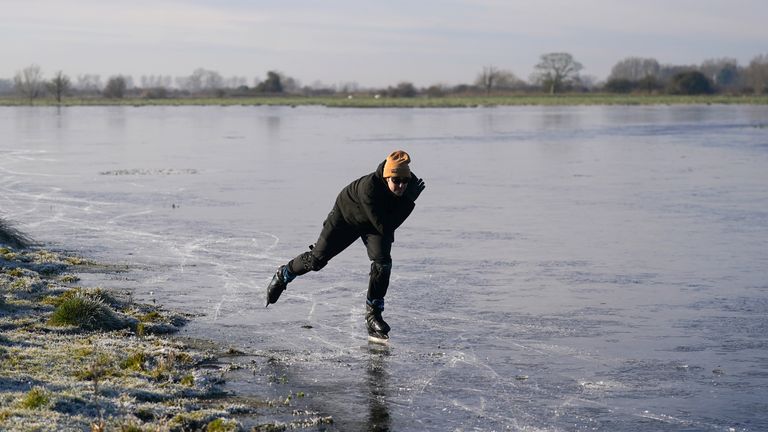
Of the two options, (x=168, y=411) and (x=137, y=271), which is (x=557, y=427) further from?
(x=137, y=271)

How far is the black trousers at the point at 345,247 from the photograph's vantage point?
8070mm

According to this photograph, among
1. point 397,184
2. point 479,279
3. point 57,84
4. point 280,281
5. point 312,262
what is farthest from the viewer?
point 57,84

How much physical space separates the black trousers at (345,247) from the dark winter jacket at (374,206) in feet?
0.25

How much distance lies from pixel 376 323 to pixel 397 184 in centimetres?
111

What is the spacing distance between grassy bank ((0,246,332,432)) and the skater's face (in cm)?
170

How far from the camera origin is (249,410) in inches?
240

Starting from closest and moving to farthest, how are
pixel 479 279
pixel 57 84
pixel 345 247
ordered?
pixel 345 247, pixel 479 279, pixel 57 84

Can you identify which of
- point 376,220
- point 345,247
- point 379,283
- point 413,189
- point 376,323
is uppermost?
point 413,189

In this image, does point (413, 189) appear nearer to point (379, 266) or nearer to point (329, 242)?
point (379, 266)

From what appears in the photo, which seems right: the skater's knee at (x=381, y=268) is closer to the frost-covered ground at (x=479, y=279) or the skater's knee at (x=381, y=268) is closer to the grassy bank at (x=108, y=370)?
the frost-covered ground at (x=479, y=279)

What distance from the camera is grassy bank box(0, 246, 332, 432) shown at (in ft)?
18.6

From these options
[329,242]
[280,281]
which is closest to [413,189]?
[329,242]

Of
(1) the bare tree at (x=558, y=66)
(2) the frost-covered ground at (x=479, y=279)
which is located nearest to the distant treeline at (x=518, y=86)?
(1) the bare tree at (x=558, y=66)

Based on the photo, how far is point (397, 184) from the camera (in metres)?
7.75
